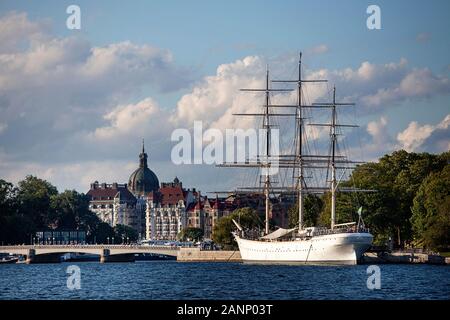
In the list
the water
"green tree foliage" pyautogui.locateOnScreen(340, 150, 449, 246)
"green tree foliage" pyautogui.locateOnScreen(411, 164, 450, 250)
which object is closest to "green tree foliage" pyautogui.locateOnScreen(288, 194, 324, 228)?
"green tree foliage" pyautogui.locateOnScreen(340, 150, 449, 246)

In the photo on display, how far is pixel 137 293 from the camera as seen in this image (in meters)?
97.8

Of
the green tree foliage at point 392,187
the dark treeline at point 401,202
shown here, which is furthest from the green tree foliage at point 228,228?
the green tree foliage at point 392,187

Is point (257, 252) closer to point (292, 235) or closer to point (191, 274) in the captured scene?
point (292, 235)

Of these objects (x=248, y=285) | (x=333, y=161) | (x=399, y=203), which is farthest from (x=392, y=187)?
(x=248, y=285)

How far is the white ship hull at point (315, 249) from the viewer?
147250mm

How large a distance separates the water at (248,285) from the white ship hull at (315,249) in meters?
9.58

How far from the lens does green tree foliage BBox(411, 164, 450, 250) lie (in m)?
150

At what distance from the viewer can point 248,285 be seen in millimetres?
106000

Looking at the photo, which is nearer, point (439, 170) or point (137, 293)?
point (137, 293)

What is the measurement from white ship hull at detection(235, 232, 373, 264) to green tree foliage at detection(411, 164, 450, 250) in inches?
344

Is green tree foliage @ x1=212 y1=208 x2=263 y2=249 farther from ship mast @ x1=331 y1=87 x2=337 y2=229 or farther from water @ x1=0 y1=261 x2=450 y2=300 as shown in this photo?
water @ x1=0 y1=261 x2=450 y2=300
